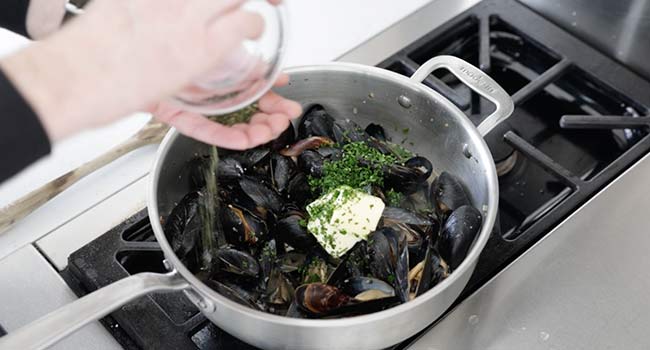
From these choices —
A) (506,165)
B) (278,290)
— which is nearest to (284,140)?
(278,290)

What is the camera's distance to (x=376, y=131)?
112cm

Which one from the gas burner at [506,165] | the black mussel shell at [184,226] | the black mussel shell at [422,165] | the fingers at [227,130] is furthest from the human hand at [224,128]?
the gas burner at [506,165]

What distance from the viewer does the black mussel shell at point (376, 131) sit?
3.67ft

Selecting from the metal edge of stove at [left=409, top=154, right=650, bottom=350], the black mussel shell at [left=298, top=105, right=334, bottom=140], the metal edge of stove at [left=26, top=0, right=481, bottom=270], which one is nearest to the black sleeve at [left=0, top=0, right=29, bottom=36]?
the metal edge of stove at [left=26, top=0, right=481, bottom=270]

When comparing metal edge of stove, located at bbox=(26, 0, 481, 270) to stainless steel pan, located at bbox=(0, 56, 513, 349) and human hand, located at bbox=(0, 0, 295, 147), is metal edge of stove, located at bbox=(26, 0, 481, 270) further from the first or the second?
human hand, located at bbox=(0, 0, 295, 147)

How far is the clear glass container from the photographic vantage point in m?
0.73

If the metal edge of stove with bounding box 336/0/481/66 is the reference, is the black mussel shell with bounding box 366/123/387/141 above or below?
below

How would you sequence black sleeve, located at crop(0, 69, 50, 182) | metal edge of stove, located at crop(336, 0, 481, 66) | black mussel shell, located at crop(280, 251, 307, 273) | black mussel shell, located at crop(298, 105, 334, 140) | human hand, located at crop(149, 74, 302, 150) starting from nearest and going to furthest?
1. black sleeve, located at crop(0, 69, 50, 182)
2. human hand, located at crop(149, 74, 302, 150)
3. black mussel shell, located at crop(280, 251, 307, 273)
4. black mussel shell, located at crop(298, 105, 334, 140)
5. metal edge of stove, located at crop(336, 0, 481, 66)

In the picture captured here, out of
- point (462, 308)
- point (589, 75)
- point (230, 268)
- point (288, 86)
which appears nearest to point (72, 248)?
point (230, 268)

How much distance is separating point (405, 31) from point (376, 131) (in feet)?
0.95

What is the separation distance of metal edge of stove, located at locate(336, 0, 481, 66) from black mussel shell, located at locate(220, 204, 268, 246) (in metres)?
0.41

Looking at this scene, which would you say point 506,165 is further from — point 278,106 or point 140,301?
point 140,301

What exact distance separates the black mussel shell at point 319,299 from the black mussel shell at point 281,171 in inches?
8.1

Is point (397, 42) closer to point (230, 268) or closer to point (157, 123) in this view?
point (157, 123)
